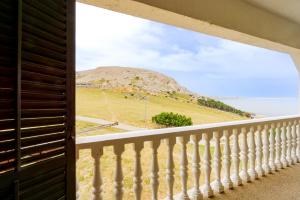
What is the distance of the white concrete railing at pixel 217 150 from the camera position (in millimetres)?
1732

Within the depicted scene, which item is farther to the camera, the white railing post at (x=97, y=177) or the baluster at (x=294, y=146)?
the baluster at (x=294, y=146)

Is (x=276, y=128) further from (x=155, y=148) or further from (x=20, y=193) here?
(x=20, y=193)

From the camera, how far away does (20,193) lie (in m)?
0.82

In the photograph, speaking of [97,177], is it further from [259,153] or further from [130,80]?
[130,80]

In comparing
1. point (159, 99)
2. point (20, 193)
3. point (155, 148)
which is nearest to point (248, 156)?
point (155, 148)

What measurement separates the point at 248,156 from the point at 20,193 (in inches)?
105

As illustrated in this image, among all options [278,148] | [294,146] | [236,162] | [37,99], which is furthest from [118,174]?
[294,146]

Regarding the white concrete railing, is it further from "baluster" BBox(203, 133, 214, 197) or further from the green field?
the green field

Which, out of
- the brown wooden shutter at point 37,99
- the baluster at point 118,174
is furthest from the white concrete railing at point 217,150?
the brown wooden shutter at point 37,99

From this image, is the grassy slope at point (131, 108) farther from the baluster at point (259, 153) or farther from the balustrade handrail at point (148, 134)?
the balustrade handrail at point (148, 134)

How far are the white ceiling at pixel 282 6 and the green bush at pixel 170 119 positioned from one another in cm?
223

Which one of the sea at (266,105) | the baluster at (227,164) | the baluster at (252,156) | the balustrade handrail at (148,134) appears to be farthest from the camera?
the sea at (266,105)

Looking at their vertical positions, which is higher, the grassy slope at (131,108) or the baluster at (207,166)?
the grassy slope at (131,108)

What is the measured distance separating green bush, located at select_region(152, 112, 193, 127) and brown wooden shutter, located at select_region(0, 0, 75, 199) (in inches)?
129
